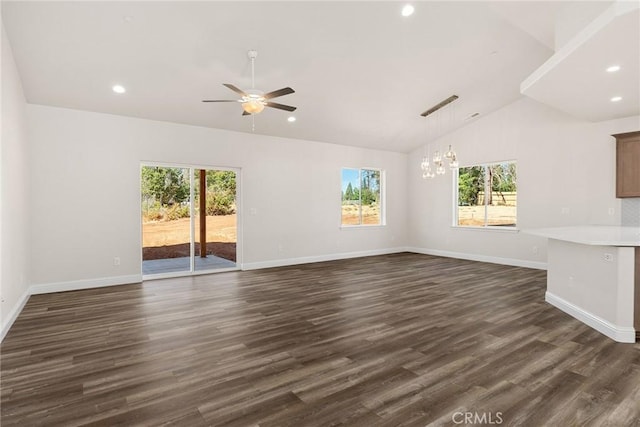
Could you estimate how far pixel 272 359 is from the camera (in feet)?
9.58

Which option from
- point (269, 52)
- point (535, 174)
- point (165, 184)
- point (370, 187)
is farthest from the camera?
point (370, 187)

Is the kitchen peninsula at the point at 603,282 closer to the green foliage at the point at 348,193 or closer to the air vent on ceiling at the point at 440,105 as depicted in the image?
the air vent on ceiling at the point at 440,105

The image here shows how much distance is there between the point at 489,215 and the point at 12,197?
8669mm

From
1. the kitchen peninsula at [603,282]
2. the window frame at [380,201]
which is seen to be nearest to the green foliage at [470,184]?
the window frame at [380,201]

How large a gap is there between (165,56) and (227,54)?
78 centimetres

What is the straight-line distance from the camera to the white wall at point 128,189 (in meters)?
5.27

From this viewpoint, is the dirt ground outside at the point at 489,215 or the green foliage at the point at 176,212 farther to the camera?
the dirt ground outside at the point at 489,215

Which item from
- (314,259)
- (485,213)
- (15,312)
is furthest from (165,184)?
(485,213)

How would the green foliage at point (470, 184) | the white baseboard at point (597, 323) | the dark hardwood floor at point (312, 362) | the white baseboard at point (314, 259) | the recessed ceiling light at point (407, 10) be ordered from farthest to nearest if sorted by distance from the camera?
the green foliage at point (470, 184)
the white baseboard at point (314, 259)
the recessed ceiling light at point (407, 10)
the white baseboard at point (597, 323)
the dark hardwood floor at point (312, 362)

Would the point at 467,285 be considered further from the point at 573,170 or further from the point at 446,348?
the point at 573,170

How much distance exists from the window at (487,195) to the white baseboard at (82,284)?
7441 millimetres

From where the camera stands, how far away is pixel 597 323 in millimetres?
3566

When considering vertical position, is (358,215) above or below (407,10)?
below

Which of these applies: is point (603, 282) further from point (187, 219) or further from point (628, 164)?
point (187, 219)
